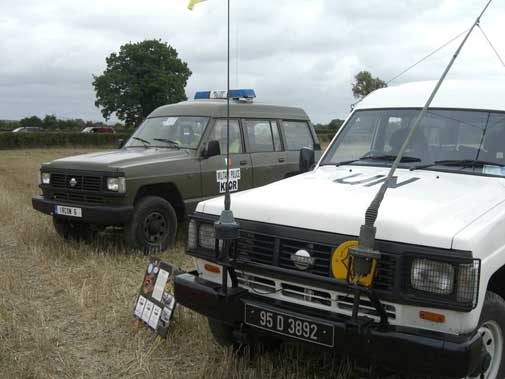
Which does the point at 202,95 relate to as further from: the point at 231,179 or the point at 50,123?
the point at 50,123

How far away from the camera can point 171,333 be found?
430 centimetres

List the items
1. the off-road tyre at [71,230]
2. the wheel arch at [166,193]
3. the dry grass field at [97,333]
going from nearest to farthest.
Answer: the dry grass field at [97,333] → the wheel arch at [166,193] → the off-road tyre at [71,230]

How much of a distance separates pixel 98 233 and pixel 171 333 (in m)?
4.06

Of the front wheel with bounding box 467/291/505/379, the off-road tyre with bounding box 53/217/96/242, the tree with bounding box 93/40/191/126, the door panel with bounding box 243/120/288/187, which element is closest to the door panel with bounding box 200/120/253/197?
the door panel with bounding box 243/120/288/187

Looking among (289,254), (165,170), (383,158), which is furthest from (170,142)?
(289,254)

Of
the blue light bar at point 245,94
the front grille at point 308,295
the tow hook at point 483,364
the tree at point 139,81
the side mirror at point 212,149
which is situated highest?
the tree at point 139,81

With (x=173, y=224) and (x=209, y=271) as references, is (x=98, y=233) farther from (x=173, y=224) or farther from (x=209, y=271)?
(x=209, y=271)

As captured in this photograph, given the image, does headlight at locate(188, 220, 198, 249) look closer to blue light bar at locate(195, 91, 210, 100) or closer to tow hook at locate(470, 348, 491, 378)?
tow hook at locate(470, 348, 491, 378)

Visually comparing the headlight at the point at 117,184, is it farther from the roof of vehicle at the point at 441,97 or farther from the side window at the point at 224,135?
the roof of vehicle at the point at 441,97

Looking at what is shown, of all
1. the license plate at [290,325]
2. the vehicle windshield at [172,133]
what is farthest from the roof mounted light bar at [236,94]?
the license plate at [290,325]

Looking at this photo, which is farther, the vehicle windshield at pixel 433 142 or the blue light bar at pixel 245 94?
the blue light bar at pixel 245 94

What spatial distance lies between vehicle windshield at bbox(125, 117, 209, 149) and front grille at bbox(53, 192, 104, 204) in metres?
1.29

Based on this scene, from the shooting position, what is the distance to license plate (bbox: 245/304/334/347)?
291 centimetres

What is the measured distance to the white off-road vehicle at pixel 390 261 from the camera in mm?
2713
